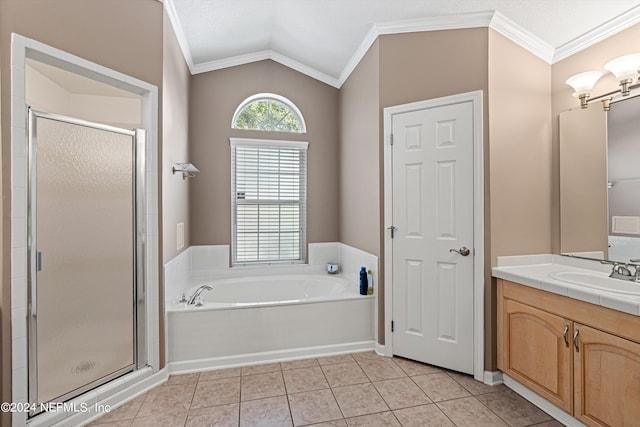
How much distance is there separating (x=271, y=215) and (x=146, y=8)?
2250 mm

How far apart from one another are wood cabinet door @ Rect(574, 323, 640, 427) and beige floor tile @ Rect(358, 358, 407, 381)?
1.08m

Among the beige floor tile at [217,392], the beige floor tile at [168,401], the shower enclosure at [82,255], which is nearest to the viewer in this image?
the shower enclosure at [82,255]

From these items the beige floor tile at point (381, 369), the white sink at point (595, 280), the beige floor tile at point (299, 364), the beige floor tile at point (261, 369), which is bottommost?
the beige floor tile at point (261, 369)

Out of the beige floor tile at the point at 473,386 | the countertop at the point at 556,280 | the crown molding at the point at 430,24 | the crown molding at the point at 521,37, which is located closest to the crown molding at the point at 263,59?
the crown molding at the point at 430,24

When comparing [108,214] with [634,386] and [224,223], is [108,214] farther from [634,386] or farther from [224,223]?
[634,386]

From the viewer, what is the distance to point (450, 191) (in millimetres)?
2354

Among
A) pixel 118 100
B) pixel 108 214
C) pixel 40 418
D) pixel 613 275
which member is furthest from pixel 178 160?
pixel 613 275

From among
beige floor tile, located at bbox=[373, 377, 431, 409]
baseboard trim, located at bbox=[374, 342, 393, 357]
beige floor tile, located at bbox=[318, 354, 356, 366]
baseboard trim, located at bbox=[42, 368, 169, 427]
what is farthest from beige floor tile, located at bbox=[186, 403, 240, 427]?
baseboard trim, located at bbox=[374, 342, 393, 357]

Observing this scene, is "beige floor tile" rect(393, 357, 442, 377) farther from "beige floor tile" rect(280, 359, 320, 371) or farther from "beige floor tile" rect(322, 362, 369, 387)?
"beige floor tile" rect(280, 359, 320, 371)

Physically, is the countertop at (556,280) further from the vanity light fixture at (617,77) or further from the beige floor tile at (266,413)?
the beige floor tile at (266,413)

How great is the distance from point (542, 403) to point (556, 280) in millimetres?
787

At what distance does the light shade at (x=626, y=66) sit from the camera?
1897 mm

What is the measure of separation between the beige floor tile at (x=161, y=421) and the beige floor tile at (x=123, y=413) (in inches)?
3.0

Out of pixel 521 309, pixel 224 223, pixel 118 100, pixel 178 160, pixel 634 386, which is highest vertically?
pixel 118 100
